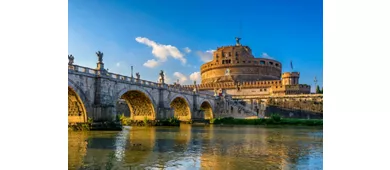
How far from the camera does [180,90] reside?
35.4 metres

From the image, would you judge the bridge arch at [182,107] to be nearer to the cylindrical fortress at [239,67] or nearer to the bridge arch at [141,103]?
the bridge arch at [141,103]

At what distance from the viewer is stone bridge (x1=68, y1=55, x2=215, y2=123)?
19.8 meters

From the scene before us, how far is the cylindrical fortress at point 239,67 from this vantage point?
61750 millimetres

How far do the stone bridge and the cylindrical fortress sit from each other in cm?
2747

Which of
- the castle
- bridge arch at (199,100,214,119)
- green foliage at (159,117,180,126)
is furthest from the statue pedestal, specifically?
the castle

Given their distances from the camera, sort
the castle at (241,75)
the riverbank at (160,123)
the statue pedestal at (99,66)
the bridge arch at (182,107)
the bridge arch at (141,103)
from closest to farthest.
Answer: the riverbank at (160,123)
the statue pedestal at (99,66)
the bridge arch at (141,103)
the bridge arch at (182,107)
the castle at (241,75)

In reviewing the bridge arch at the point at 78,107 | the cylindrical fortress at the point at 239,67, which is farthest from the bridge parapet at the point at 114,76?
the cylindrical fortress at the point at 239,67
